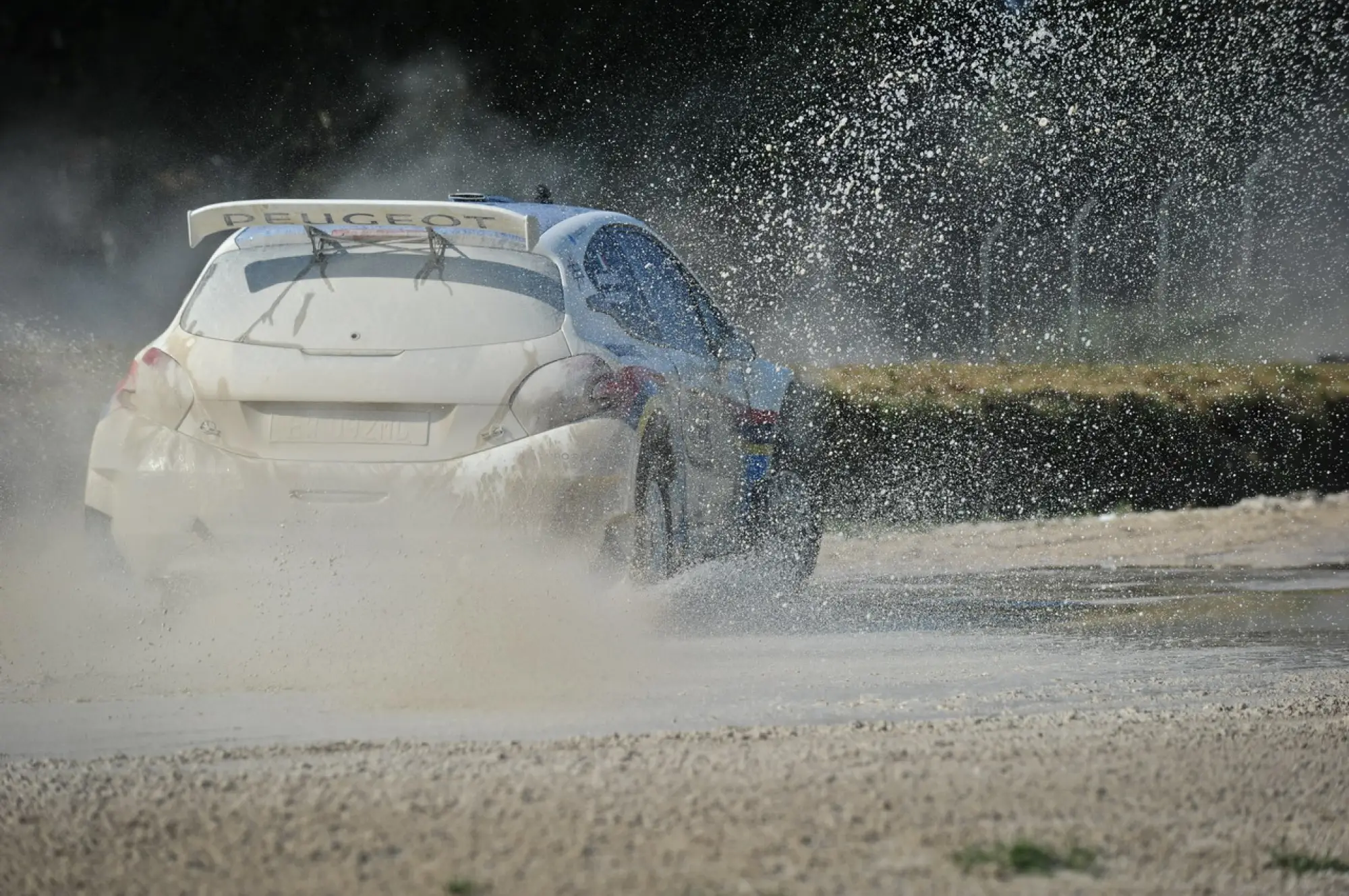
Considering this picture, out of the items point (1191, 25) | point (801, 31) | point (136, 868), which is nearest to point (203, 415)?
point (136, 868)

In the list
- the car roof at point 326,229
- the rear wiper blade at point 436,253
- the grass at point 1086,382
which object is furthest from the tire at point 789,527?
the grass at point 1086,382

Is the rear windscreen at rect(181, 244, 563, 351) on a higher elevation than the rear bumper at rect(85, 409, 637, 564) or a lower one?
higher

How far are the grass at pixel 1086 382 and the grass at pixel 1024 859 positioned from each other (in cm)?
1005

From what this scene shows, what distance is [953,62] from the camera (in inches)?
923

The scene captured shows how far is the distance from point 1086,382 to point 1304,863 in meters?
11.3

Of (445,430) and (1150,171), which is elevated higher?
(1150,171)

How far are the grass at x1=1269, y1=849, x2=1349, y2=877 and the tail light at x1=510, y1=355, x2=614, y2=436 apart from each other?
3.02 meters

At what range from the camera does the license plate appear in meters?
6.29

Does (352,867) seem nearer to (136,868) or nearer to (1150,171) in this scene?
(136,868)

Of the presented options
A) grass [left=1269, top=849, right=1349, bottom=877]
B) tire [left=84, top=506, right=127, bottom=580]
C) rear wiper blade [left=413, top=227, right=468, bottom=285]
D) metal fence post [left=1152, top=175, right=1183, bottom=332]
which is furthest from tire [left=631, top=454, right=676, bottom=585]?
metal fence post [left=1152, top=175, right=1183, bottom=332]

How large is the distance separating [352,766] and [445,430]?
70.1 inches

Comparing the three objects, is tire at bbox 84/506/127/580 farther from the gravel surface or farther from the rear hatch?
the gravel surface

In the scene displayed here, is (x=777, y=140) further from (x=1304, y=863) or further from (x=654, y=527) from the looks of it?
(x=1304, y=863)

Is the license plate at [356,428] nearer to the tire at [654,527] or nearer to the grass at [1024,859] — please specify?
the tire at [654,527]
